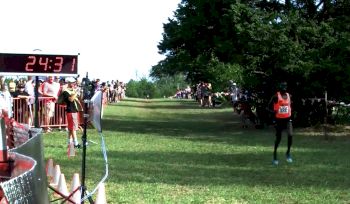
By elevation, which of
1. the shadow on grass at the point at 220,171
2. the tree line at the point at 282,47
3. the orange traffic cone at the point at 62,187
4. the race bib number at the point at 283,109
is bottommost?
the shadow on grass at the point at 220,171

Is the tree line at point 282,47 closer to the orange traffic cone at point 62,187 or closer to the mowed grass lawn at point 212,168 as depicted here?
the mowed grass lawn at point 212,168

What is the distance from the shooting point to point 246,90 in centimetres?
2495

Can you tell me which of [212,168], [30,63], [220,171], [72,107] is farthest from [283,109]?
[30,63]

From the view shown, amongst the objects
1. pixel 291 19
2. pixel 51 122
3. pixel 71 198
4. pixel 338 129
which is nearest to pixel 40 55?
pixel 71 198

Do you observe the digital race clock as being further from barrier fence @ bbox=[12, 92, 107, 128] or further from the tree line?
the tree line

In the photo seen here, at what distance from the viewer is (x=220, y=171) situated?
476 inches

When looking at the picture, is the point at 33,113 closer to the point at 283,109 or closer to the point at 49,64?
the point at 283,109

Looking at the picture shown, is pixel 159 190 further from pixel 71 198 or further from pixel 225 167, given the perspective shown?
pixel 225 167

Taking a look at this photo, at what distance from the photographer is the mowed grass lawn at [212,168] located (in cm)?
945

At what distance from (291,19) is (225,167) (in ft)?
34.8

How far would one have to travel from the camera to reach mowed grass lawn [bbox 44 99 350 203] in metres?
9.45

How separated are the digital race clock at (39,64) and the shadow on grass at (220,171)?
115 inches

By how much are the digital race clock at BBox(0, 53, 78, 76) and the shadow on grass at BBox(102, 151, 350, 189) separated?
2.92 m

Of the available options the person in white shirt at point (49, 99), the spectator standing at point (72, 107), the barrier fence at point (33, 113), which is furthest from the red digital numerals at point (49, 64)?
the person in white shirt at point (49, 99)
